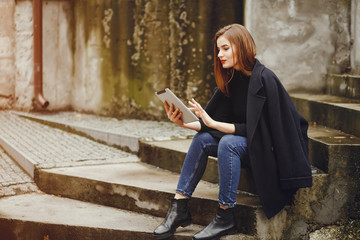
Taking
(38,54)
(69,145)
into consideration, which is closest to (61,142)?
(69,145)

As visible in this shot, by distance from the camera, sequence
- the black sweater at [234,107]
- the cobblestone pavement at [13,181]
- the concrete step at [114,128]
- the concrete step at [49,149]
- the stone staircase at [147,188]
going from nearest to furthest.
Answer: the black sweater at [234,107], the stone staircase at [147,188], the cobblestone pavement at [13,181], the concrete step at [49,149], the concrete step at [114,128]

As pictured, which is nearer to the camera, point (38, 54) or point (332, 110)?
point (332, 110)

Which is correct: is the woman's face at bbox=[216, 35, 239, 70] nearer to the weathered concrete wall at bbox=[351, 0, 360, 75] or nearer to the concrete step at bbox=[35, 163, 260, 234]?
the concrete step at bbox=[35, 163, 260, 234]

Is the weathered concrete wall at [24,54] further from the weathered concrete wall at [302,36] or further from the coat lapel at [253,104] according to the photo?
the coat lapel at [253,104]

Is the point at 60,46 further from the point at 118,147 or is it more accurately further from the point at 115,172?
the point at 115,172

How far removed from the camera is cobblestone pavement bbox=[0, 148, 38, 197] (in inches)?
180

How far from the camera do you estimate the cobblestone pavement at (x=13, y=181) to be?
456 centimetres

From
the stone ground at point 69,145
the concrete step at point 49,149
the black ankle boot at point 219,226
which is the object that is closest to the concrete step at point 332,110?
the stone ground at point 69,145

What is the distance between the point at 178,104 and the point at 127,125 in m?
3.36

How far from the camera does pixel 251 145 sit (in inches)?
130

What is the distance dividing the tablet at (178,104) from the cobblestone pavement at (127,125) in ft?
6.48

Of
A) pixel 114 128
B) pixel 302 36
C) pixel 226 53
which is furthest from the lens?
pixel 114 128

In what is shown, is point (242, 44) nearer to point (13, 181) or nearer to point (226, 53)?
point (226, 53)

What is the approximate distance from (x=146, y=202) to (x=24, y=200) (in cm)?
118
